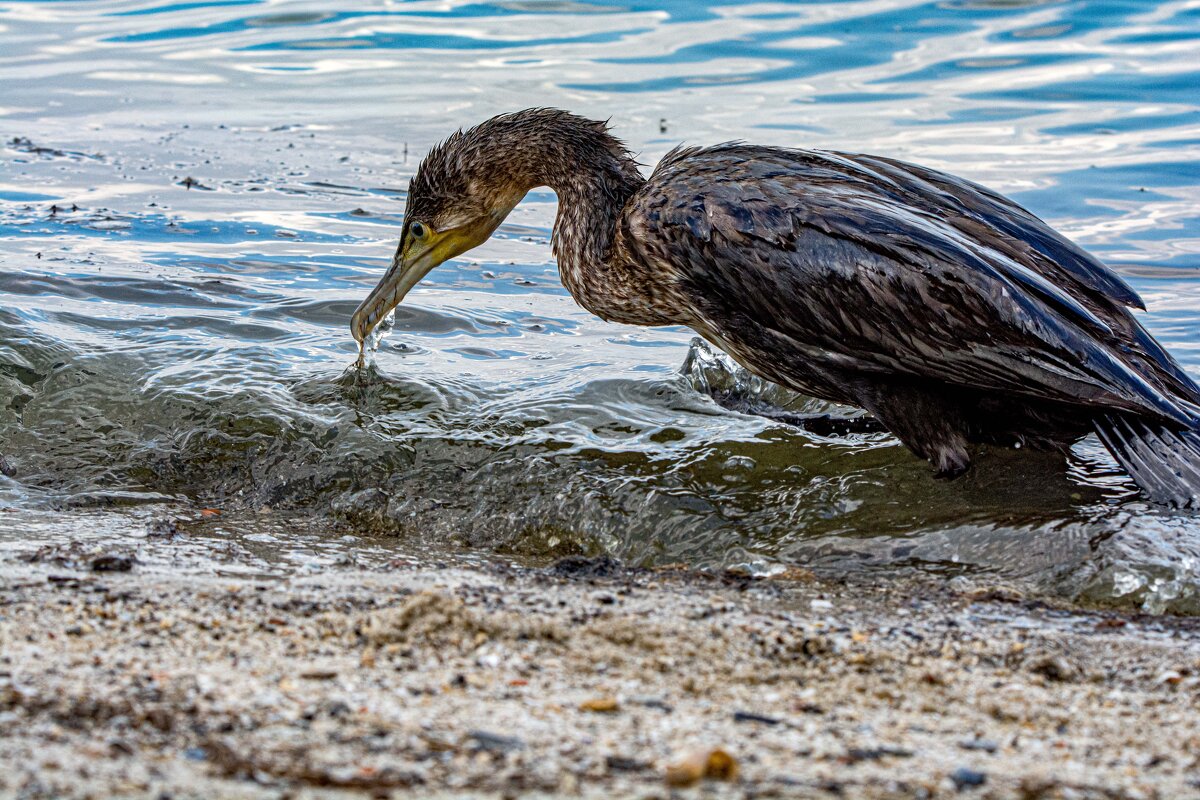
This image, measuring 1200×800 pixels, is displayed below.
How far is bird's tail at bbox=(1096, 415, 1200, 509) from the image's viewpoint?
16.8 ft

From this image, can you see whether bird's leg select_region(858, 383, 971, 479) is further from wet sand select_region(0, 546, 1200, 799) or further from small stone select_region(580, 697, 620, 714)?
small stone select_region(580, 697, 620, 714)

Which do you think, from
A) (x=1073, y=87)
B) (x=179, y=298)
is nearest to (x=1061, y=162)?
(x=1073, y=87)

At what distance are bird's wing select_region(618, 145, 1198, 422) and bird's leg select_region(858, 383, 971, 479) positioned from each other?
0.50 feet

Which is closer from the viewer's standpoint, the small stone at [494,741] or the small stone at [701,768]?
the small stone at [701,768]

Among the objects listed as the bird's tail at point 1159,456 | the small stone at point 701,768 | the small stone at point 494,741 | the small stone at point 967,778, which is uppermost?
the bird's tail at point 1159,456

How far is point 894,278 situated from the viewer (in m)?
5.23

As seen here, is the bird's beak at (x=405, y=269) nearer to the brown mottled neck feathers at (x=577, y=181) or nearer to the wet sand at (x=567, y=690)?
the brown mottled neck feathers at (x=577, y=181)

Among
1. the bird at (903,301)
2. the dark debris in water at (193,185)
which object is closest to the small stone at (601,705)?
the bird at (903,301)

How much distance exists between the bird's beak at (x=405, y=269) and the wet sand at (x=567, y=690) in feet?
8.27

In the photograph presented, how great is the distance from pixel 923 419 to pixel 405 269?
8.35ft

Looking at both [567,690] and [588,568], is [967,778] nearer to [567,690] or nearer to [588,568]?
[567,690]

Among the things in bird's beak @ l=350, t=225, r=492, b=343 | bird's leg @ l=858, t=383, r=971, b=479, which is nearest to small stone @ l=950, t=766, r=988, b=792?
bird's leg @ l=858, t=383, r=971, b=479

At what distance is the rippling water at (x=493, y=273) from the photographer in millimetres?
5434

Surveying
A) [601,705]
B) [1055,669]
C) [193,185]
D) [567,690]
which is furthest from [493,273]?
[601,705]
